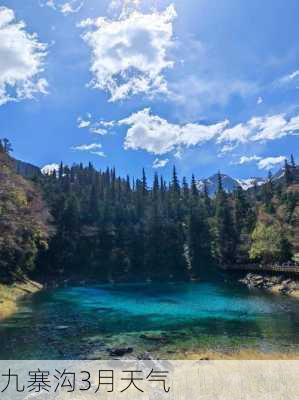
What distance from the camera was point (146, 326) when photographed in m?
34.7

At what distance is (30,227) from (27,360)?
54.4ft

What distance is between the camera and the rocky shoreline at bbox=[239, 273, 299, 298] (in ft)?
197

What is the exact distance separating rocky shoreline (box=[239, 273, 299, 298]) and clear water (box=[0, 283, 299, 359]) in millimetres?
6259

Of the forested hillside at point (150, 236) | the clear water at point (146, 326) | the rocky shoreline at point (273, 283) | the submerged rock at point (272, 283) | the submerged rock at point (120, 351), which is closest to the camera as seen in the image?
the submerged rock at point (120, 351)

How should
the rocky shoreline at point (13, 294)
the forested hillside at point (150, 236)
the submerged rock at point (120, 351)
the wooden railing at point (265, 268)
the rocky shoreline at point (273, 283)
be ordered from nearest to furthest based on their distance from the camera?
the submerged rock at point (120, 351)
the rocky shoreline at point (13, 294)
the rocky shoreline at point (273, 283)
the wooden railing at point (265, 268)
the forested hillside at point (150, 236)

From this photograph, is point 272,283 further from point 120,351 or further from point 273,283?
point 120,351

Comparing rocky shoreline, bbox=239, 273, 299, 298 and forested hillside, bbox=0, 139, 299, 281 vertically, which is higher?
forested hillside, bbox=0, 139, 299, 281

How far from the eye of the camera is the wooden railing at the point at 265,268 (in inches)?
2634

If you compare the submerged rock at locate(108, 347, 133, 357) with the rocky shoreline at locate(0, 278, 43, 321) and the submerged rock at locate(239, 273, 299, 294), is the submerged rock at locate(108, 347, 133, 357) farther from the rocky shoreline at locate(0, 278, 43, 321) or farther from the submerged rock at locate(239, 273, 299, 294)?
the submerged rock at locate(239, 273, 299, 294)

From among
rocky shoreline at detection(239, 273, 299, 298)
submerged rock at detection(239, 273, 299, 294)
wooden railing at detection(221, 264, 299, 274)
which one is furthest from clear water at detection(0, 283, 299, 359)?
wooden railing at detection(221, 264, 299, 274)

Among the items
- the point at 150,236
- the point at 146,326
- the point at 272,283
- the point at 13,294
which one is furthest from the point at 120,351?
the point at 150,236

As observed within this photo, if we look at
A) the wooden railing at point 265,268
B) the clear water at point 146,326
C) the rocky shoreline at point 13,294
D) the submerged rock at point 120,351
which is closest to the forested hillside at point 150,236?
the wooden railing at point 265,268

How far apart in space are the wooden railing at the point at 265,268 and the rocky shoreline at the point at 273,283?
1.42m

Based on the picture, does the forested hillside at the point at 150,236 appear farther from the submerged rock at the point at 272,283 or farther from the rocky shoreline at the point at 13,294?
the rocky shoreline at the point at 13,294
